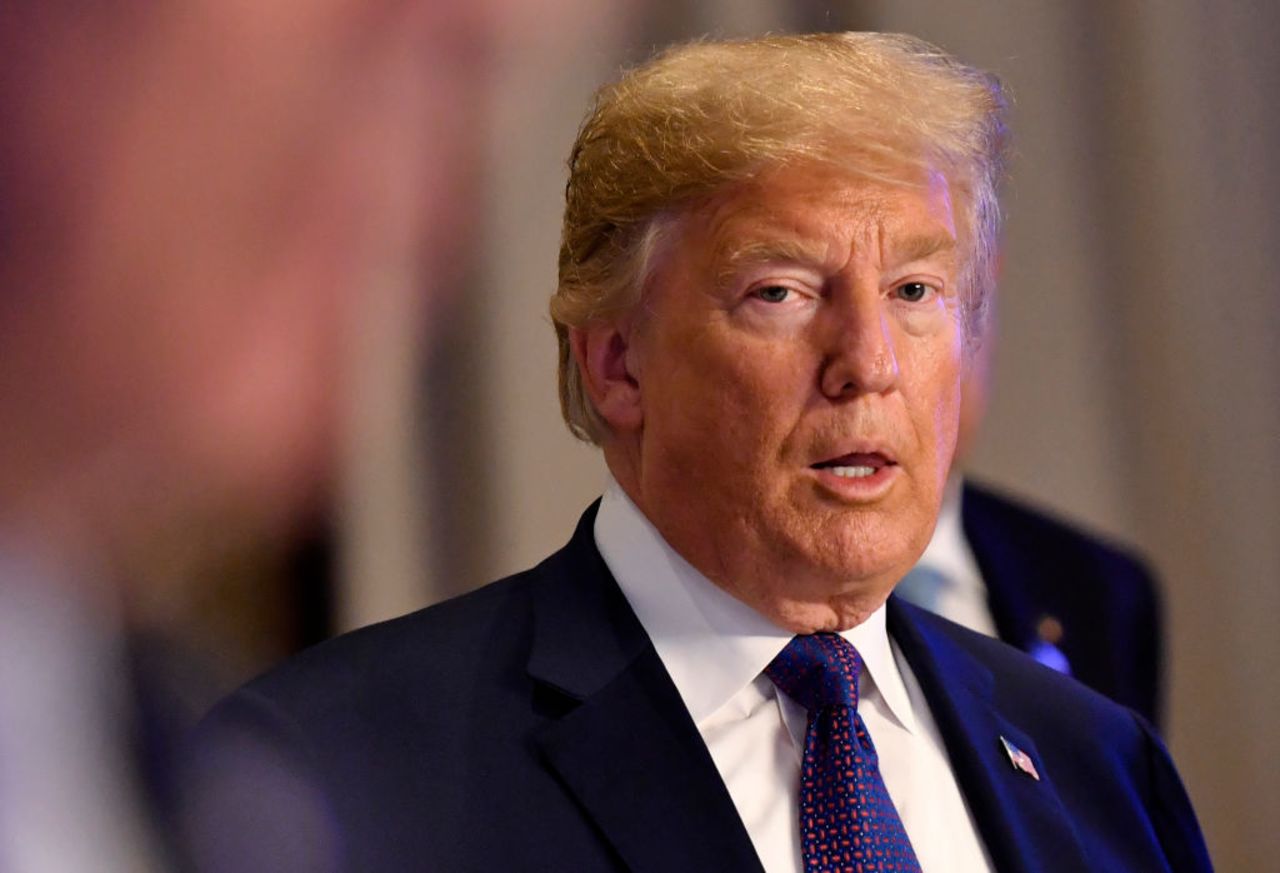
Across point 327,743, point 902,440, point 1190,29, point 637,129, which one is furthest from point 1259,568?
point 327,743

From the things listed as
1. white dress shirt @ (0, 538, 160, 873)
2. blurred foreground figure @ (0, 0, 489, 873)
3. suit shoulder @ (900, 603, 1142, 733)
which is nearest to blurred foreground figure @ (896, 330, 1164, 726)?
suit shoulder @ (900, 603, 1142, 733)

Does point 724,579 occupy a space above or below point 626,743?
above

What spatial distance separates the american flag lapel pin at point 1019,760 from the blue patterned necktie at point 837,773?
21 cm

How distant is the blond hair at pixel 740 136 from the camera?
5.04 feet

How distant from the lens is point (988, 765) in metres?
1.64

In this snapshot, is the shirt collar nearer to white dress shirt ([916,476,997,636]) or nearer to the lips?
the lips

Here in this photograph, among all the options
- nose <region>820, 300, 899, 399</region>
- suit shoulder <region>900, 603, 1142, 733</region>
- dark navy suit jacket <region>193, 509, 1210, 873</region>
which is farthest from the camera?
suit shoulder <region>900, 603, 1142, 733</region>

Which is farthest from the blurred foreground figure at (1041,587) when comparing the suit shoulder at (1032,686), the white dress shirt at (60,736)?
the white dress shirt at (60,736)

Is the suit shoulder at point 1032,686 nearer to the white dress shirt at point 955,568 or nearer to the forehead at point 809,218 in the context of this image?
the white dress shirt at point 955,568

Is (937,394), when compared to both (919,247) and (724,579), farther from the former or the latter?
(724,579)

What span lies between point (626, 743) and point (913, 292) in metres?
0.56

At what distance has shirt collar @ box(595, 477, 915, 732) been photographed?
1.56 meters

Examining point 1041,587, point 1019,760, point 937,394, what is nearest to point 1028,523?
point 1041,587

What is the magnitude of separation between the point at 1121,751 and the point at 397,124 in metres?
1.14
